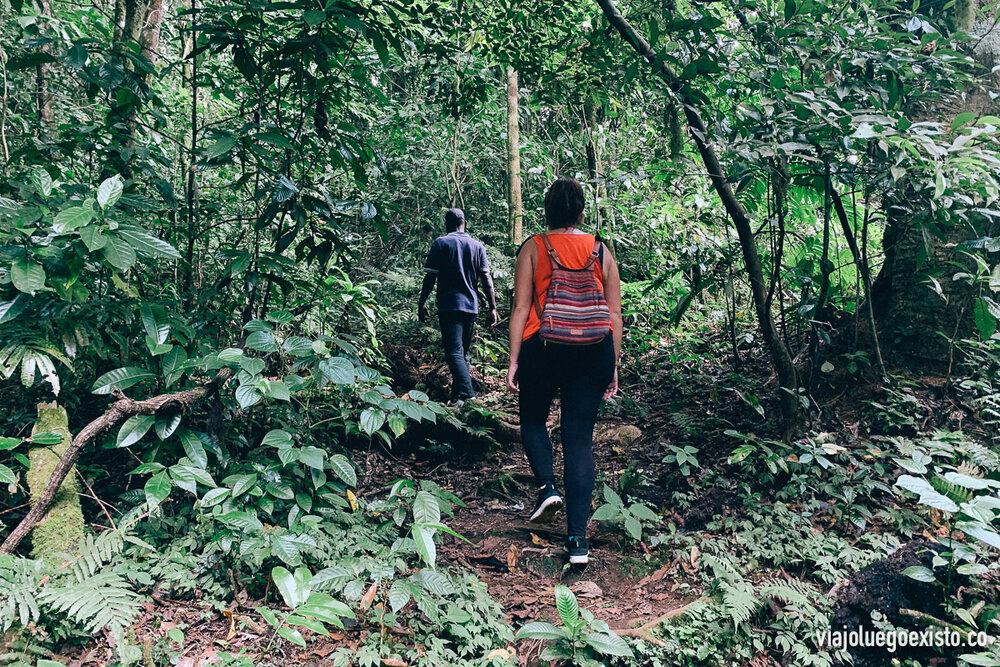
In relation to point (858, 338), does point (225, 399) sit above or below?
below

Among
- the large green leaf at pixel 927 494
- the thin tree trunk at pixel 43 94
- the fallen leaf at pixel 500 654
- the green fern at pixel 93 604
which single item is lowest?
the fallen leaf at pixel 500 654

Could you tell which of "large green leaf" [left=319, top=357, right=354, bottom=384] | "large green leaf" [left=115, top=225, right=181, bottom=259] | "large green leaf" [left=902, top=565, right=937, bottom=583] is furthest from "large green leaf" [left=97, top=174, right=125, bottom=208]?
"large green leaf" [left=902, top=565, right=937, bottom=583]

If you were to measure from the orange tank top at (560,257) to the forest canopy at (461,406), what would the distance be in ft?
2.96

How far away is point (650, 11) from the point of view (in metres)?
5.12

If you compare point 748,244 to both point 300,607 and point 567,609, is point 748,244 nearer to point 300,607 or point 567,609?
point 567,609

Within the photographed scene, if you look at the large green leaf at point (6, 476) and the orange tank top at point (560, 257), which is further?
the orange tank top at point (560, 257)

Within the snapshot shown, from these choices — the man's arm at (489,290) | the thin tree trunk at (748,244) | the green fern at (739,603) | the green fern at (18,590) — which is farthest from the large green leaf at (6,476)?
the man's arm at (489,290)

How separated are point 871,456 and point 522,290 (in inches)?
106

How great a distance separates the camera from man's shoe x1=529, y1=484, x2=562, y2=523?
3.47 meters

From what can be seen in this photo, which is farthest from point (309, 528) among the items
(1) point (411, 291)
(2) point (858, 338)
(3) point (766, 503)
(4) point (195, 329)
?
(1) point (411, 291)

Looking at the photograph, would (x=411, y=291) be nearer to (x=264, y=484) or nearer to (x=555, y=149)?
(x=555, y=149)

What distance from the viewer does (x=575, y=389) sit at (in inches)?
128

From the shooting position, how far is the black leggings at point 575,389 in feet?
10.6

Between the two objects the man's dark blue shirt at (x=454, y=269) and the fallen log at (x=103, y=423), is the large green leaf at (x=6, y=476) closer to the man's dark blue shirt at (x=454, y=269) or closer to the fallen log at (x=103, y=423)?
the fallen log at (x=103, y=423)
